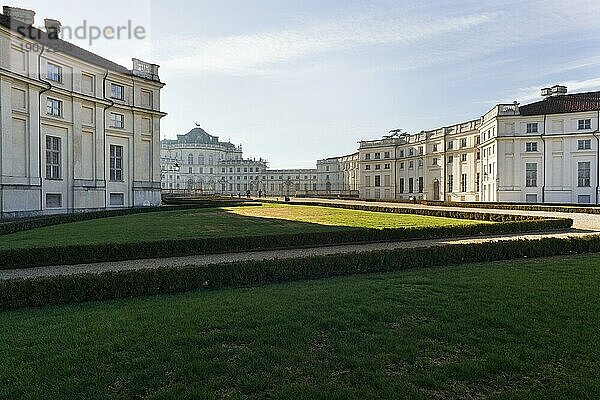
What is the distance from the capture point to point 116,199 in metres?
37.2

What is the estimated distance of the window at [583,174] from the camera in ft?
147

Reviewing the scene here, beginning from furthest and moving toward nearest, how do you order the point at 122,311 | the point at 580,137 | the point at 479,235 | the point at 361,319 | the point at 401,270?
the point at 580,137 < the point at 479,235 < the point at 401,270 < the point at 122,311 < the point at 361,319

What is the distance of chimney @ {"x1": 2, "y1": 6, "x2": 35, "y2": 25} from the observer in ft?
99.6

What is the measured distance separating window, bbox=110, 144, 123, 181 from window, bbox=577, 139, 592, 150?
153 ft

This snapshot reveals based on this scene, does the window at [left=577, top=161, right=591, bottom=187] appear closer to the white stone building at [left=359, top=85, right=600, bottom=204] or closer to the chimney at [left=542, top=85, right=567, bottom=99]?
the white stone building at [left=359, top=85, right=600, bottom=204]

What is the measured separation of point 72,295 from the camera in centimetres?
853

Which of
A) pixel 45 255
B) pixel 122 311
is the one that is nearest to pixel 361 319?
pixel 122 311

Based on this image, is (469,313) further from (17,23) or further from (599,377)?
(17,23)

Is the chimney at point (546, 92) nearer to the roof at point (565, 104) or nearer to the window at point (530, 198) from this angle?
the roof at point (565, 104)

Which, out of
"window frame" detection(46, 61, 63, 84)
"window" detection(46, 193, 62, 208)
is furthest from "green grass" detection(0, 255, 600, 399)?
"window frame" detection(46, 61, 63, 84)

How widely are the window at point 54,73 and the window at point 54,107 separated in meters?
1.58

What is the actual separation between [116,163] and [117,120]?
12.6 feet

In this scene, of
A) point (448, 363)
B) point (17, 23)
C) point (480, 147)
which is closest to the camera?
point (448, 363)

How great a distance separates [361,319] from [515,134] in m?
47.6
